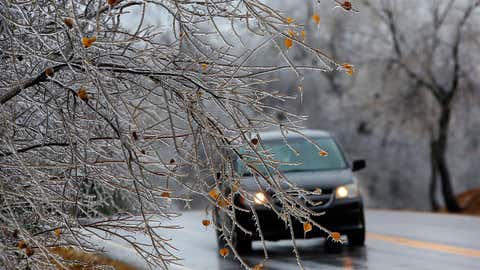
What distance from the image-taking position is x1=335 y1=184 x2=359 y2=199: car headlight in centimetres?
1470

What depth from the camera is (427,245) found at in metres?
15.3

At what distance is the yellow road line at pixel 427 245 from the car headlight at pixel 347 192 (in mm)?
1197

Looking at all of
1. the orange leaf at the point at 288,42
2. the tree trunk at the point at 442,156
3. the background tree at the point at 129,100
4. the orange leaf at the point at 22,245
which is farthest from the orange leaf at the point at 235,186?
the tree trunk at the point at 442,156

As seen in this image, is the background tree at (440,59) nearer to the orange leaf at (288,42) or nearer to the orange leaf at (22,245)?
the orange leaf at (288,42)

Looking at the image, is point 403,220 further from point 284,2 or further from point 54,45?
point 284,2

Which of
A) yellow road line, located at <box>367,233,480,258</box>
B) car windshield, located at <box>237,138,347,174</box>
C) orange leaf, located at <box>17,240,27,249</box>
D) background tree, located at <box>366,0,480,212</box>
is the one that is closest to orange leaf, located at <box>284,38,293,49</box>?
orange leaf, located at <box>17,240,27,249</box>

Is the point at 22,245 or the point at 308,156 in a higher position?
the point at 308,156

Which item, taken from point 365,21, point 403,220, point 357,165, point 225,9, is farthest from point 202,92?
point 365,21

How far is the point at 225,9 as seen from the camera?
6.18 metres

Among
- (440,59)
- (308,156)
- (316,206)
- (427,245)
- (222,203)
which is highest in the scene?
(440,59)

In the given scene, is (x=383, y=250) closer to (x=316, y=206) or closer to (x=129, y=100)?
(x=316, y=206)

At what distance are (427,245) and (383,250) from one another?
2.76 ft

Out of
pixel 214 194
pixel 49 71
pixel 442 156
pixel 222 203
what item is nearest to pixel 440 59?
pixel 442 156

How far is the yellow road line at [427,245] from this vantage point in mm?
14008
